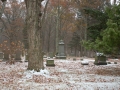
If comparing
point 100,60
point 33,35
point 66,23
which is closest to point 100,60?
point 100,60

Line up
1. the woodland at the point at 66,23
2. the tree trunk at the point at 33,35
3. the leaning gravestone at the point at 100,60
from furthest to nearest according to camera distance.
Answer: the leaning gravestone at the point at 100,60 < the tree trunk at the point at 33,35 < the woodland at the point at 66,23

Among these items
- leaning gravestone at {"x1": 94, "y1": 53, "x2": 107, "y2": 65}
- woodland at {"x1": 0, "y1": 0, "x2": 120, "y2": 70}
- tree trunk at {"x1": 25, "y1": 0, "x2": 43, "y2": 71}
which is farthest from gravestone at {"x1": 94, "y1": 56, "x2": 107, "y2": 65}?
tree trunk at {"x1": 25, "y1": 0, "x2": 43, "y2": 71}

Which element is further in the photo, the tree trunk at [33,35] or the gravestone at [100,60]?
the gravestone at [100,60]

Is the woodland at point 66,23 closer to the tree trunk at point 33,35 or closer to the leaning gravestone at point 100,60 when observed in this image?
the tree trunk at point 33,35

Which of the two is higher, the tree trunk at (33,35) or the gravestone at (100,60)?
the tree trunk at (33,35)

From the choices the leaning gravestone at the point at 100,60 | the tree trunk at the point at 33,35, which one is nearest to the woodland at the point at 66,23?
the tree trunk at the point at 33,35

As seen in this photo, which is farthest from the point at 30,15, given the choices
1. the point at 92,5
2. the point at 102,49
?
the point at 92,5

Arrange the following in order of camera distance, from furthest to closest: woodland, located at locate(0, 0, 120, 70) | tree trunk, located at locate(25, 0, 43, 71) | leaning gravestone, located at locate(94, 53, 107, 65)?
leaning gravestone, located at locate(94, 53, 107, 65)
tree trunk, located at locate(25, 0, 43, 71)
woodland, located at locate(0, 0, 120, 70)

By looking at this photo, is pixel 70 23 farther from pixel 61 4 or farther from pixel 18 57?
pixel 18 57

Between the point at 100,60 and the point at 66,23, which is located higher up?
the point at 66,23

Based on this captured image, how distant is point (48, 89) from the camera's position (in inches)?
311

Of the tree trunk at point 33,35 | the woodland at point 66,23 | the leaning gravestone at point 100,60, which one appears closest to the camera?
the woodland at point 66,23

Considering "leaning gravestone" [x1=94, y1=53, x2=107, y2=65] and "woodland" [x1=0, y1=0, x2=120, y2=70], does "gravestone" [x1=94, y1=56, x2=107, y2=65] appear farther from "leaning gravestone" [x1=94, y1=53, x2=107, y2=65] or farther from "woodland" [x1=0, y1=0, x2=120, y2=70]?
"woodland" [x1=0, y1=0, x2=120, y2=70]

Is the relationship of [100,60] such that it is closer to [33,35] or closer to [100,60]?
[100,60]
